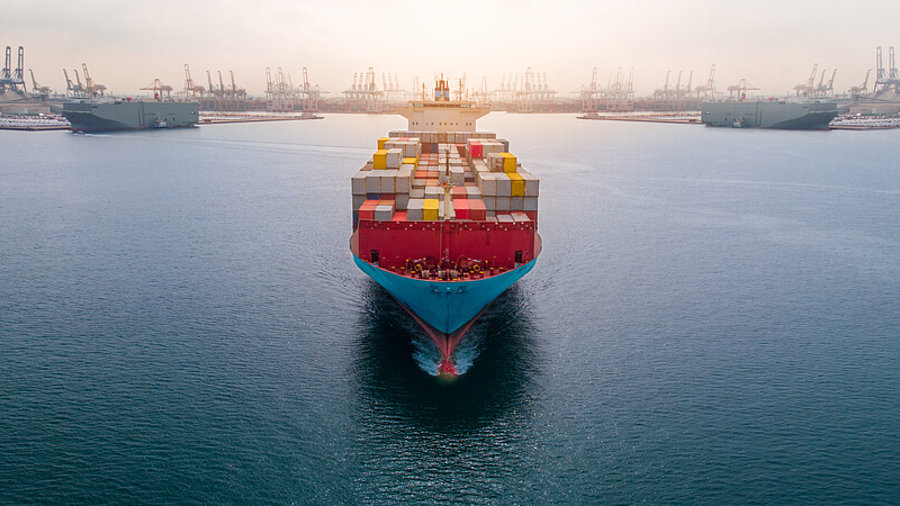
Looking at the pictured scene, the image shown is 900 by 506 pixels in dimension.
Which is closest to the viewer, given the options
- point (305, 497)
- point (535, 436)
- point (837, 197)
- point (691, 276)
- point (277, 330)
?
point (305, 497)

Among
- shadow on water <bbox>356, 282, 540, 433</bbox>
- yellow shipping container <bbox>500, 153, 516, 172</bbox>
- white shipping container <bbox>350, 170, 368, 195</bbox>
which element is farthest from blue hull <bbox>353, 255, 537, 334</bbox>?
yellow shipping container <bbox>500, 153, 516, 172</bbox>

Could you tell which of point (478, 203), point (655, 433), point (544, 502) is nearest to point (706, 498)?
point (655, 433)

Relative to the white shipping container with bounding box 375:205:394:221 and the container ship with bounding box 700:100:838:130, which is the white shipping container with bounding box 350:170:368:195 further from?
the container ship with bounding box 700:100:838:130

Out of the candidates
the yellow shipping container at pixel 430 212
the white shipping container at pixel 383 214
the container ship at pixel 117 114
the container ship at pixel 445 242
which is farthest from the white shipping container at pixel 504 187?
the container ship at pixel 117 114

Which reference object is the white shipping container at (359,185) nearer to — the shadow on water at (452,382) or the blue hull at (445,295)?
the blue hull at (445,295)

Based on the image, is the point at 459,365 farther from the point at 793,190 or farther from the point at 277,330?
the point at 793,190
